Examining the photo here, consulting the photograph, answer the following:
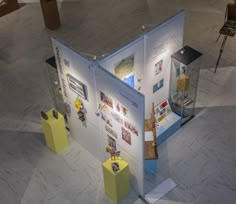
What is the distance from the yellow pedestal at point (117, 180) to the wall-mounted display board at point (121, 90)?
7.0 inches

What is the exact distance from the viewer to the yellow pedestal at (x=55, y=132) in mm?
8352

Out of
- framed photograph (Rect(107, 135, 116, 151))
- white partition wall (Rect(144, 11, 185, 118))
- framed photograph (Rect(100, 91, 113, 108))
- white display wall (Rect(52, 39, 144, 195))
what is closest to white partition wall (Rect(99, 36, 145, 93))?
white partition wall (Rect(144, 11, 185, 118))

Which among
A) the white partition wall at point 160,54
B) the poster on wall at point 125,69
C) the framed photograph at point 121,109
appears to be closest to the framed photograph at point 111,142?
the framed photograph at point 121,109

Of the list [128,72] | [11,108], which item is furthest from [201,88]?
[11,108]

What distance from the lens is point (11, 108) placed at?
9859 millimetres

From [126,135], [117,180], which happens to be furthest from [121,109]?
[117,180]

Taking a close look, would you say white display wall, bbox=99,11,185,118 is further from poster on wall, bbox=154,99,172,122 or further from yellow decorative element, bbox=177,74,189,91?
Answer: yellow decorative element, bbox=177,74,189,91

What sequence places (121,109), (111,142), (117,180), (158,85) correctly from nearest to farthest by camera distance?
1. (121,109)
2. (117,180)
3. (111,142)
4. (158,85)

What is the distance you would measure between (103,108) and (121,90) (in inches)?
33.1

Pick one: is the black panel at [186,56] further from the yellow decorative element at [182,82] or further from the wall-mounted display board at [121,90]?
the yellow decorative element at [182,82]

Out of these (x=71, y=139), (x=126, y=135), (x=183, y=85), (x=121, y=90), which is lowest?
(x=71, y=139)

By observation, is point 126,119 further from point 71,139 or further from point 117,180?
point 71,139

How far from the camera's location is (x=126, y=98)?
265 inches

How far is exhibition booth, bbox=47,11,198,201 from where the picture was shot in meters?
7.02
